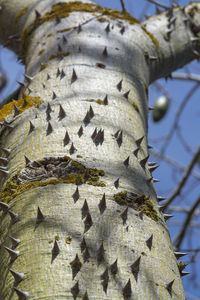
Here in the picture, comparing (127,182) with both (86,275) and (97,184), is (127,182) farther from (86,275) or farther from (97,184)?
(86,275)

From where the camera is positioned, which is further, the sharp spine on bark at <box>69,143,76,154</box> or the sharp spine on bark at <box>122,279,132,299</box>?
the sharp spine on bark at <box>69,143,76,154</box>

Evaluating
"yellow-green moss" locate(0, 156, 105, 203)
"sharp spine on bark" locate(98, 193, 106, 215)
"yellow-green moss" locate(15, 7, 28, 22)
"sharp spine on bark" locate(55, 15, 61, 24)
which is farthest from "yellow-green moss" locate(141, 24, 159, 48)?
"sharp spine on bark" locate(98, 193, 106, 215)

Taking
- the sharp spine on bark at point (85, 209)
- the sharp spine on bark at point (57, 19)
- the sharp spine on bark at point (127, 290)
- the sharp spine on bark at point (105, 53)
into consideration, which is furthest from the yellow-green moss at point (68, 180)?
the sharp spine on bark at point (57, 19)

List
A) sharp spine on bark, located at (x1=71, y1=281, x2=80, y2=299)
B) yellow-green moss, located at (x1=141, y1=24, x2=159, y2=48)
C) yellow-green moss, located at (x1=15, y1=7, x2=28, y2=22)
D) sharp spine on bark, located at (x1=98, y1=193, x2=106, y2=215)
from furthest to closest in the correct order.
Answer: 1. yellow-green moss, located at (x1=15, y1=7, x2=28, y2=22)
2. yellow-green moss, located at (x1=141, y1=24, x2=159, y2=48)
3. sharp spine on bark, located at (x1=98, y1=193, x2=106, y2=215)
4. sharp spine on bark, located at (x1=71, y1=281, x2=80, y2=299)

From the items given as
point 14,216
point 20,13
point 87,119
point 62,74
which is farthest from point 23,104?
point 20,13

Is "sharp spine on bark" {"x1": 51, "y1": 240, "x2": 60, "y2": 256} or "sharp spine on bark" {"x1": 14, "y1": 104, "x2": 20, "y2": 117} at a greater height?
"sharp spine on bark" {"x1": 14, "y1": 104, "x2": 20, "y2": 117}

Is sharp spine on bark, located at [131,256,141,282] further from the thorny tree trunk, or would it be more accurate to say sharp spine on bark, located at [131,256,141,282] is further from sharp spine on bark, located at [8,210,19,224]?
sharp spine on bark, located at [8,210,19,224]

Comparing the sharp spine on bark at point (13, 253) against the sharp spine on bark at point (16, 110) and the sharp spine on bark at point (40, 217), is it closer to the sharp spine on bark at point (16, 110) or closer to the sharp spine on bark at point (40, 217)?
the sharp spine on bark at point (40, 217)

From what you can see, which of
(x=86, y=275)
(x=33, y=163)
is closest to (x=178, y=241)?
(x=33, y=163)
